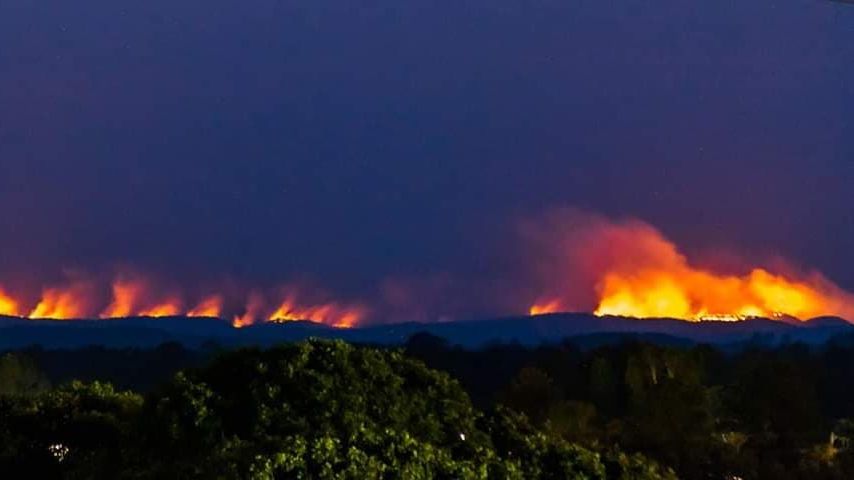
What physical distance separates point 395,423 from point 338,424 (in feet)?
Result: 0.85

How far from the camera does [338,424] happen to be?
459cm

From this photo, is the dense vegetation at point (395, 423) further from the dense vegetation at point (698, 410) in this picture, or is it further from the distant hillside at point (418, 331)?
the distant hillside at point (418, 331)

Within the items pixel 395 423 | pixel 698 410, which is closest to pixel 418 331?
pixel 698 410

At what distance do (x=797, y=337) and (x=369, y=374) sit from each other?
49.6ft

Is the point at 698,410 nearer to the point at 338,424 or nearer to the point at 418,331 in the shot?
the point at 338,424

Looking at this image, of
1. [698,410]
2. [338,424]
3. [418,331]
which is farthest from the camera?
[418,331]

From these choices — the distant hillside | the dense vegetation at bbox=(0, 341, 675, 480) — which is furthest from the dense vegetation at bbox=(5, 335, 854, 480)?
the distant hillside

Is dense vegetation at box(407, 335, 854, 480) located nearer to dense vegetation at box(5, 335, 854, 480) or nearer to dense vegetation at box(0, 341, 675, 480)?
dense vegetation at box(5, 335, 854, 480)

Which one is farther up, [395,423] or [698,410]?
[698,410]

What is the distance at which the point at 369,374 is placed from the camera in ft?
16.2

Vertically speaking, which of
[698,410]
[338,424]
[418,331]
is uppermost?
[418,331]

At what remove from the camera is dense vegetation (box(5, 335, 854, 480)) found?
4012 millimetres

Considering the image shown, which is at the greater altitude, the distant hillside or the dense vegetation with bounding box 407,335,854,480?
the distant hillside

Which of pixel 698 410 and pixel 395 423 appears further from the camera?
pixel 698 410
